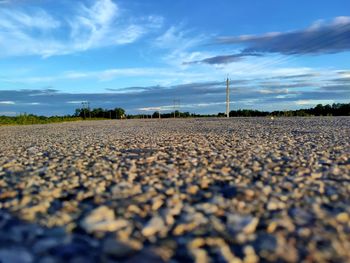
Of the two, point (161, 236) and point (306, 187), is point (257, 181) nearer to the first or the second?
point (306, 187)

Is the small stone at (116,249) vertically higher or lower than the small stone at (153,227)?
lower

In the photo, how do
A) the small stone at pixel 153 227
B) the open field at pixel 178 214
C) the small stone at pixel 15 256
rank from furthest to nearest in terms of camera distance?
the small stone at pixel 153 227 → the open field at pixel 178 214 → the small stone at pixel 15 256

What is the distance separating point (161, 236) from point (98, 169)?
11.0ft

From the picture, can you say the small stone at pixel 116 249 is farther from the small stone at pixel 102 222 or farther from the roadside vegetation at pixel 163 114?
the roadside vegetation at pixel 163 114

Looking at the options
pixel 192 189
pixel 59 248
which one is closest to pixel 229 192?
pixel 192 189

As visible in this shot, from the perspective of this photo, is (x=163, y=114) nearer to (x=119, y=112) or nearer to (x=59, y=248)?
(x=119, y=112)

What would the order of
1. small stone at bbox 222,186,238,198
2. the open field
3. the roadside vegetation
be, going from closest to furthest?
the open field < small stone at bbox 222,186,238,198 < the roadside vegetation

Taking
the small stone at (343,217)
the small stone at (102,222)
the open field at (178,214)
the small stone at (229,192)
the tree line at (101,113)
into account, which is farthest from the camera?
the tree line at (101,113)

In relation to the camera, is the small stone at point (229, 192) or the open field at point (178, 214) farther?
the small stone at point (229, 192)

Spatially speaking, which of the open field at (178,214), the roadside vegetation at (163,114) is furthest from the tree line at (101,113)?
the open field at (178,214)

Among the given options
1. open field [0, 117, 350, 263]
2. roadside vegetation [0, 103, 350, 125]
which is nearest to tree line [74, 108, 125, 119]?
roadside vegetation [0, 103, 350, 125]

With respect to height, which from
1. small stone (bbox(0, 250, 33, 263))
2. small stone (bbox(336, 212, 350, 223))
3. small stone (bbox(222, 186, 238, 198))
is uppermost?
small stone (bbox(222, 186, 238, 198))

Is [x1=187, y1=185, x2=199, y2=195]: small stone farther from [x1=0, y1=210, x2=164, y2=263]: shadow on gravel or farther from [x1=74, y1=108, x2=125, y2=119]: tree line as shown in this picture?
[x1=74, y1=108, x2=125, y2=119]: tree line

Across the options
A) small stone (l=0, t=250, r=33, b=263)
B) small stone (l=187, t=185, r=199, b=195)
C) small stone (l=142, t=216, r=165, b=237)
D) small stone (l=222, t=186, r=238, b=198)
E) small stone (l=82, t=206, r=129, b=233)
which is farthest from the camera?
small stone (l=187, t=185, r=199, b=195)
